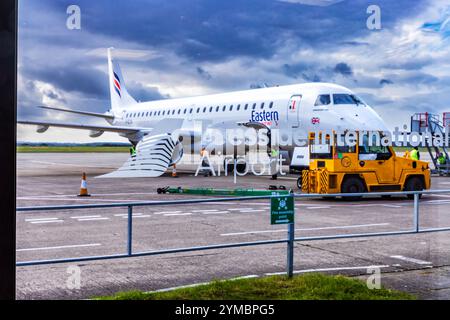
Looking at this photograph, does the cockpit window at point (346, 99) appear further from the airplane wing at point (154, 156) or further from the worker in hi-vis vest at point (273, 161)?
the airplane wing at point (154, 156)

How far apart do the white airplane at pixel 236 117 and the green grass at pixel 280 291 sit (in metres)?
13.1

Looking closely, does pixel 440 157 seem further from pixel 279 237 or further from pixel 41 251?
pixel 41 251

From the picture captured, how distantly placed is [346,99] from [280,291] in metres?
17.9

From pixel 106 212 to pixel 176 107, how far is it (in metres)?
18.1

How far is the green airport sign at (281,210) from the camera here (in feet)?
22.7

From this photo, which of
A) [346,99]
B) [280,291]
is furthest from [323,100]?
[280,291]

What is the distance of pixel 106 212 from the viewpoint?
13.8m

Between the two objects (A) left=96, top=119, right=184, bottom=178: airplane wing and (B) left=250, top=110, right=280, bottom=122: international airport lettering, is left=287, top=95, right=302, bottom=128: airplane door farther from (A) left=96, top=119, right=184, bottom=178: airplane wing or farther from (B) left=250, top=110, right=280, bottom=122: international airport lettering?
(A) left=96, top=119, right=184, bottom=178: airplane wing

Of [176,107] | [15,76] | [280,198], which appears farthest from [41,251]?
[176,107]

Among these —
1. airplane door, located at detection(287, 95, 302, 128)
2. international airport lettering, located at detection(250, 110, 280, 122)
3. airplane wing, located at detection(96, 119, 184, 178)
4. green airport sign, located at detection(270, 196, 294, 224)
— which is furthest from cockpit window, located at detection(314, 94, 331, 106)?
green airport sign, located at detection(270, 196, 294, 224)

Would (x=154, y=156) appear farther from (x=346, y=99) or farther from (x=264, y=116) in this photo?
(x=346, y=99)

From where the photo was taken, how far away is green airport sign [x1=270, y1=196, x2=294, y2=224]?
22.7 feet
